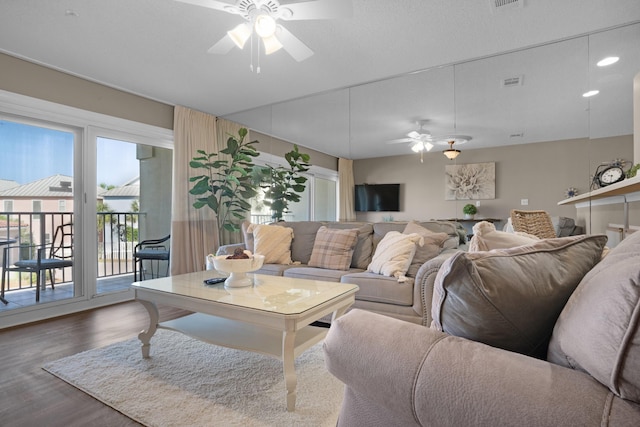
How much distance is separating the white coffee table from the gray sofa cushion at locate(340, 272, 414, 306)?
1.60ft

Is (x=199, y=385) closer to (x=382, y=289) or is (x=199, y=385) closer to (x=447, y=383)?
(x=382, y=289)

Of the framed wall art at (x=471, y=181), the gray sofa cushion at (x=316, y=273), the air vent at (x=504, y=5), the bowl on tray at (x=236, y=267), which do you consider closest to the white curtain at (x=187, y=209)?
the gray sofa cushion at (x=316, y=273)

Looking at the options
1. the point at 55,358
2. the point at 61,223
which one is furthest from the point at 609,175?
the point at 61,223

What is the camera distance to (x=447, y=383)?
26.0 inches

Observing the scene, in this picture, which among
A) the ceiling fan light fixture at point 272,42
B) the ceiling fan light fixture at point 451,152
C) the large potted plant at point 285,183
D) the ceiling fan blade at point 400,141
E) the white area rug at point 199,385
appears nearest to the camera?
the white area rug at point 199,385

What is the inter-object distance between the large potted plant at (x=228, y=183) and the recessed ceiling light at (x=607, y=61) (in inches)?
143

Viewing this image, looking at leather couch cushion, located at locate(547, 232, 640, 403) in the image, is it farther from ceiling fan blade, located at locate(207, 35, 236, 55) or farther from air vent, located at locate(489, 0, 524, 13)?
ceiling fan blade, located at locate(207, 35, 236, 55)

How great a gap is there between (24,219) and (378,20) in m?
3.85

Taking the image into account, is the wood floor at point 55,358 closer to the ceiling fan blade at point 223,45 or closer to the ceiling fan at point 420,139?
the ceiling fan blade at point 223,45

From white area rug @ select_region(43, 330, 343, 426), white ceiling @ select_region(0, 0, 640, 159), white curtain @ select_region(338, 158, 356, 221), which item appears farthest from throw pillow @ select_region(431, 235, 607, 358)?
white curtain @ select_region(338, 158, 356, 221)

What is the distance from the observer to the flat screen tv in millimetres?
3734

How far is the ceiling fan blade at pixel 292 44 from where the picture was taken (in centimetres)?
221

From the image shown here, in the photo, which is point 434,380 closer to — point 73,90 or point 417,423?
point 417,423

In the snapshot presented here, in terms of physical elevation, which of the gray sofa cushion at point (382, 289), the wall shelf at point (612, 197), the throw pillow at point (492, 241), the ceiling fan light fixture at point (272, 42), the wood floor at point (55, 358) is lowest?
the wood floor at point (55, 358)
